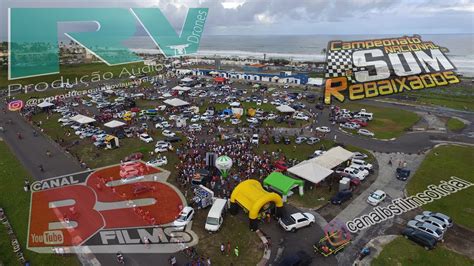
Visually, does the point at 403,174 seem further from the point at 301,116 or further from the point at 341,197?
the point at 301,116

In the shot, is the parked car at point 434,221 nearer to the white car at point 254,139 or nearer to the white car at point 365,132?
the white car at point 365,132

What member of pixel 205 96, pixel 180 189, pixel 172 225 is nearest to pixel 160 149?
pixel 180 189

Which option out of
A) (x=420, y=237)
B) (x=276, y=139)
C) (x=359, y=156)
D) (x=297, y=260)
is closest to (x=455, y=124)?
(x=359, y=156)

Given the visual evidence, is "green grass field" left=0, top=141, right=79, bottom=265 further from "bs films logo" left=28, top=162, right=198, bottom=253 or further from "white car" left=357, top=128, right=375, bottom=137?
"white car" left=357, top=128, right=375, bottom=137

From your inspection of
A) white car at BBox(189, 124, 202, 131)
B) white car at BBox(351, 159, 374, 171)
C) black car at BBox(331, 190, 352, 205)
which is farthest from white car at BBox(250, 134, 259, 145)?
black car at BBox(331, 190, 352, 205)

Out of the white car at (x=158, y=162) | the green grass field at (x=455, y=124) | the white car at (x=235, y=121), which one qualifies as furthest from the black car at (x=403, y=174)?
the white car at (x=235, y=121)
